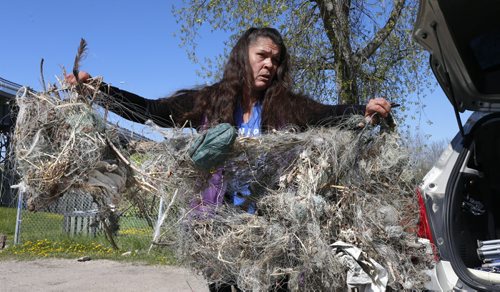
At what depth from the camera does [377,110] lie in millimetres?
2562

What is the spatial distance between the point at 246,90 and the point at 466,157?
1.33 metres

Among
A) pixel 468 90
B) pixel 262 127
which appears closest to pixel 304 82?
pixel 468 90

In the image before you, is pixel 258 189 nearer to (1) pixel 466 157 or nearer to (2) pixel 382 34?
(1) pixel 466 157

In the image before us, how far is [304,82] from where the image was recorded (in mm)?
10211

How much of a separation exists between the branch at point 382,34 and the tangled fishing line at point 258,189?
767cm

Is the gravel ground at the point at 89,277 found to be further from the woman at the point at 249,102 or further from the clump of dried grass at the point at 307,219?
the clump of dried grass at the point at 307,219

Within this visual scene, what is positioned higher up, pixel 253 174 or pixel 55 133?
pixel 55 133

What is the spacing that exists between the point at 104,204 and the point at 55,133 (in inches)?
14.7

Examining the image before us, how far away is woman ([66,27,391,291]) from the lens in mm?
2699

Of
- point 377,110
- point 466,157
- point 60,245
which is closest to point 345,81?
point 60,245

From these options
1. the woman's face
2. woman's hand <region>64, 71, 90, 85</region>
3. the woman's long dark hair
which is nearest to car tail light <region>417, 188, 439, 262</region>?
the woman's long dark hair

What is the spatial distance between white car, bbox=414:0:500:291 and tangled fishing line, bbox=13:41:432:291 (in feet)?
1.52

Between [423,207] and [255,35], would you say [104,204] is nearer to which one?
[255,35]

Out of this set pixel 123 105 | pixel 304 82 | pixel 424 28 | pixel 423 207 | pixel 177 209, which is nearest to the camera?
pixel 177 209
